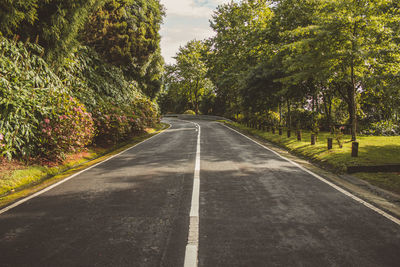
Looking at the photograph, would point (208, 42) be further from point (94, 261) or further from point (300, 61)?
point (94, 261)

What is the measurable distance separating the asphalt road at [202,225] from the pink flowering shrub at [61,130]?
7.99ft

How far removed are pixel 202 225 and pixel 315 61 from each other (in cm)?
1165

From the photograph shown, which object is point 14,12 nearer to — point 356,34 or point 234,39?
point 356,34

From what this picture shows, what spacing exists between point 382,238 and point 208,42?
34.9 metres

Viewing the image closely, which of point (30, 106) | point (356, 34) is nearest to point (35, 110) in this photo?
point (30, 106)

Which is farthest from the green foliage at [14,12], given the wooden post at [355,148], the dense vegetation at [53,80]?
the wooden post at [355,148]

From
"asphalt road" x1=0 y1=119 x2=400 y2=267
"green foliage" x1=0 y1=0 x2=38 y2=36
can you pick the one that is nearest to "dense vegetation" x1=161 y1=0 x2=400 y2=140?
"asphalt road" x1=0 y1=119 x2=400 y2=267

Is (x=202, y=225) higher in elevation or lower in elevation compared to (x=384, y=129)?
lower

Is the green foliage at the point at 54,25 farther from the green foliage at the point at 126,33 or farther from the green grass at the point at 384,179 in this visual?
the green grass at the point at 384,179

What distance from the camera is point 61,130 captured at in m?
8.58

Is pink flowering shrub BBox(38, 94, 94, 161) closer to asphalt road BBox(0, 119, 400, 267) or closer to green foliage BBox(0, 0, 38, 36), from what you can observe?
asphalt road BBox(0, 119, 400, 267)

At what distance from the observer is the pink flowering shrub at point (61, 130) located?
8.35m

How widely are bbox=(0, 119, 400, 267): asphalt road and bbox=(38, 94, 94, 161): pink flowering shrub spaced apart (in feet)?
7.99

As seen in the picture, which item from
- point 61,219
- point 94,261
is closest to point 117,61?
point 61,219
